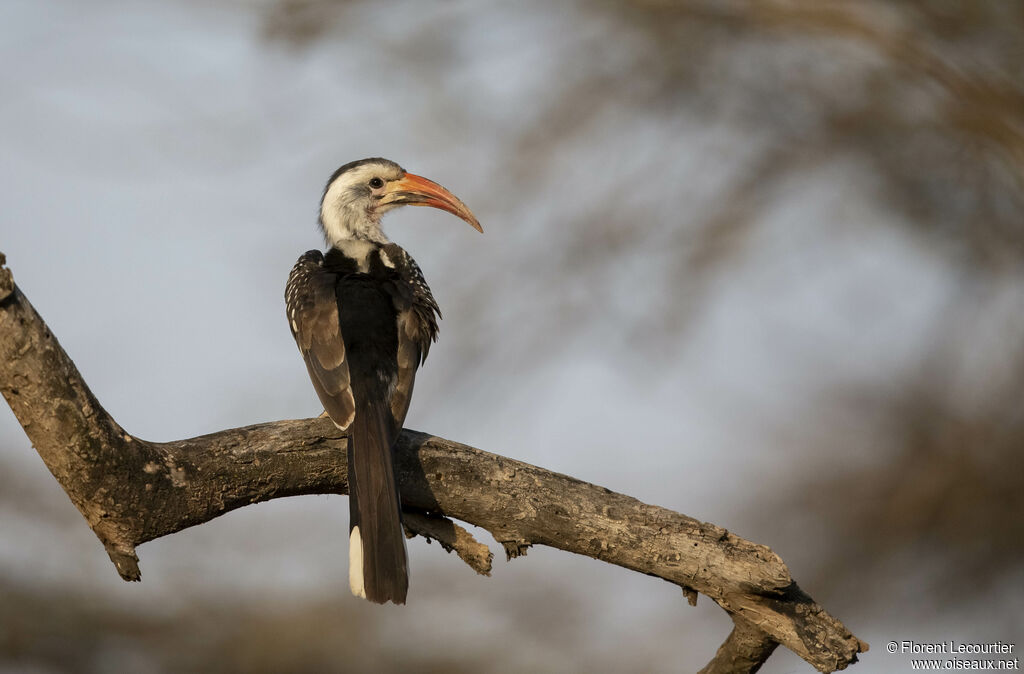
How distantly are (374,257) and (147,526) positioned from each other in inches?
95.0

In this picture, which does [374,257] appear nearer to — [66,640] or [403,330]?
[403,330]

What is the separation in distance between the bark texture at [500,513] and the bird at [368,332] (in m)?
0.15

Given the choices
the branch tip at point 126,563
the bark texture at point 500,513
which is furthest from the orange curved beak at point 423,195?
the branch tip at point 126,563

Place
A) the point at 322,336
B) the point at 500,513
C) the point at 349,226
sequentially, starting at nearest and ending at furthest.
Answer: the point at 500,513, the point at 322,336, the point at 349,226

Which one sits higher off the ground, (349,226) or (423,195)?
(423,195)

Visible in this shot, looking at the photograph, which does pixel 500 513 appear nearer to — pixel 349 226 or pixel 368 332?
pixel 368 332

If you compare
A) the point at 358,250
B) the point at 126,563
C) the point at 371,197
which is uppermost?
the point at 371,197

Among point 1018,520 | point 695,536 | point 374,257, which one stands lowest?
point 695,536

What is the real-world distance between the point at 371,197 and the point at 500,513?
9.32 feet

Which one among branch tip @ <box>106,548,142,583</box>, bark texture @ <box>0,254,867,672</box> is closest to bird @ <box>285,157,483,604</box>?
bark texture @ <box>0,254,867,672</box>

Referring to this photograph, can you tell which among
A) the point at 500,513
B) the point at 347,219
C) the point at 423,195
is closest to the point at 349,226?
the point at 347,219

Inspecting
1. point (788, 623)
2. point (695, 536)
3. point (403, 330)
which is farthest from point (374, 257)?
point (788, 623)

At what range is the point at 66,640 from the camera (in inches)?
310

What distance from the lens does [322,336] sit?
15.2 ft
